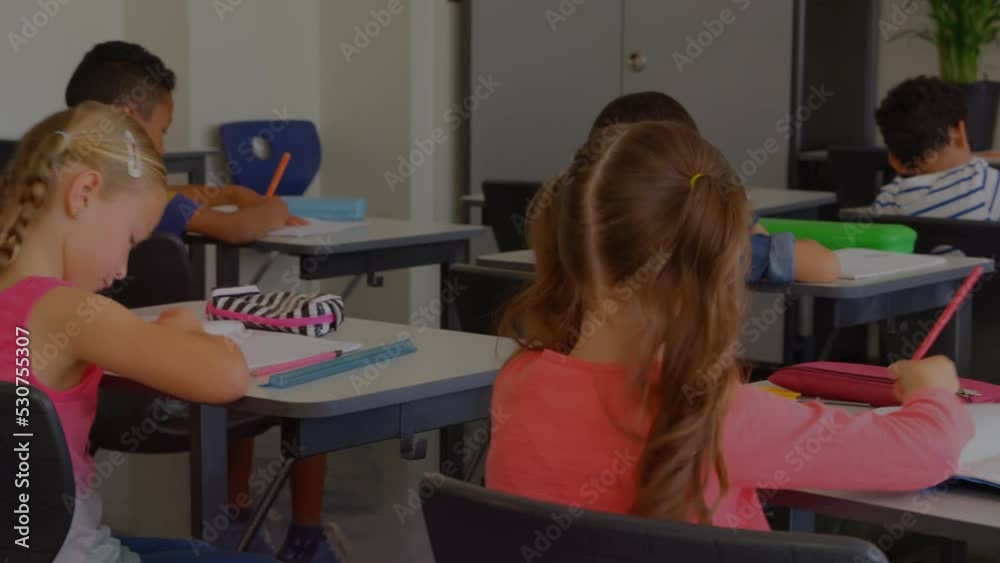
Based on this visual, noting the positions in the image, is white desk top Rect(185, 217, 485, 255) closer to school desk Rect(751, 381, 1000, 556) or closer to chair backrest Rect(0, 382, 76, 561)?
chair backrest Rect(0, 382, 76, 561)

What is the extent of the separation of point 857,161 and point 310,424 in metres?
3.70

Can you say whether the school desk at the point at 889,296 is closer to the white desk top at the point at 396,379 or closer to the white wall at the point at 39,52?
the white desk top at the point at 396,379

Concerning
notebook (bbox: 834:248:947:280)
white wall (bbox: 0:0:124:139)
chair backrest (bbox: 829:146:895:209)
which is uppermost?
white wall (bbox: 0:0:124:139)

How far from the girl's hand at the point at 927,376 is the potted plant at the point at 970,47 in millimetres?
4285

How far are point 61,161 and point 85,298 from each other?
0.63 ft

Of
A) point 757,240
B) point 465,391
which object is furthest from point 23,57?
point 465,391

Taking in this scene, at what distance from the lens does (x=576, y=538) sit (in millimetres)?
1072

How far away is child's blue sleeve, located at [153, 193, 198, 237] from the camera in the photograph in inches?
138

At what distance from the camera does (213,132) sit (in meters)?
5.18

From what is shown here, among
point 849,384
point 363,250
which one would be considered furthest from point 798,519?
point 363,250

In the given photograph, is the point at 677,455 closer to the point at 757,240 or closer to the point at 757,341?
the point at 757,240

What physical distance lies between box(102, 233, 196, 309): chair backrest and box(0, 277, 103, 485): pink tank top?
3.16ft

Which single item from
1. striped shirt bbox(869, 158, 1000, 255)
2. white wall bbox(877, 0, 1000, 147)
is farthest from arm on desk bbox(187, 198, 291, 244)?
white wall bbox(877, 0, 1000, 147)

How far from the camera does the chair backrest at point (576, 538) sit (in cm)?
101
